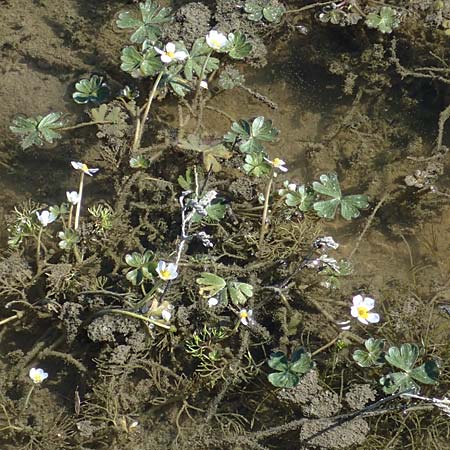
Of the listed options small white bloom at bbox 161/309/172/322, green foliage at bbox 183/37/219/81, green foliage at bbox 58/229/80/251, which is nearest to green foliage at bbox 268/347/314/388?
small white bloom at bbox 161/309/172/322

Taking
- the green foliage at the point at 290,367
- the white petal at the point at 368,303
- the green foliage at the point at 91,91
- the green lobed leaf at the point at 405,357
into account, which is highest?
the green foliage at the point at 91,91

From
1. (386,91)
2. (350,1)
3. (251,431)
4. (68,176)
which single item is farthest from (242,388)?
(350,1)

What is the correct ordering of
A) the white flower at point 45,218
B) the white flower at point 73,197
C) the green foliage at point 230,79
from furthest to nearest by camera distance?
the green foliage at point 230,79 → the white flower at point 73,197 → the white flower at point 45,218

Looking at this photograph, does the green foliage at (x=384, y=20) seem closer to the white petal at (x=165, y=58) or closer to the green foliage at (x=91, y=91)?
the white petal at (x=165, y=58)

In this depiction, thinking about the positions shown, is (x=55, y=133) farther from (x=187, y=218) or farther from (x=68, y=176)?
(x=187, y=218)

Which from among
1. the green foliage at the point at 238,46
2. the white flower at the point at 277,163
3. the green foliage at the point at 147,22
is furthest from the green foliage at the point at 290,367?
the green foliage at the point at 147,22

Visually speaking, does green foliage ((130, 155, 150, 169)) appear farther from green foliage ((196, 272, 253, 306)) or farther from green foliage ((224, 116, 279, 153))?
green foliage ((196, 272, 253, 306))
